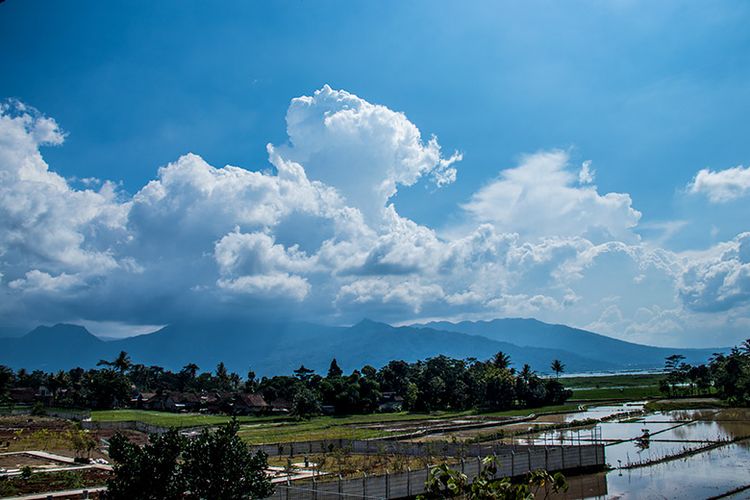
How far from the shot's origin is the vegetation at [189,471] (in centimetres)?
1573

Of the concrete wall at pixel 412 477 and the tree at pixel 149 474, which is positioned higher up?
the tree at pixel 149 474

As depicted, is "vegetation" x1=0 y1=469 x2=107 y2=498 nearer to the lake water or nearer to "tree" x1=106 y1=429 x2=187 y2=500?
"tree" x1=106 y1=429 x2=187 y2=500

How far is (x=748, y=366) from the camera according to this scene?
83750mm

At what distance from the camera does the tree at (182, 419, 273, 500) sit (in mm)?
15992

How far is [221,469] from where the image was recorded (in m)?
16.0

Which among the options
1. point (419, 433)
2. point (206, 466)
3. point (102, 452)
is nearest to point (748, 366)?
point (419, 433)

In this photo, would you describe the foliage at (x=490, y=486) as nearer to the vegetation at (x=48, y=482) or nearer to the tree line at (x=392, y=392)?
the vegetation at (x=48, y=482)

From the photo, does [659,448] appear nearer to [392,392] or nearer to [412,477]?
[412,477]

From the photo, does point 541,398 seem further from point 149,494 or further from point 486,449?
point 149,494

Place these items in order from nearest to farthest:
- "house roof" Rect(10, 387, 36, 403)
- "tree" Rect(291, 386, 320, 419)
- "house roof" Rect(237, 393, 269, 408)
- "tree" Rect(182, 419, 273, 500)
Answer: "tree" Rect(182, 419, 273, 500) → "tree" Rect(291, 386, 320, 419) → "house roof" Rect(237, 393, 269, 408) → "house roof" Rect(10, 387, 36, 403)

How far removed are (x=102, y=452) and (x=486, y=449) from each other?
31479 mm

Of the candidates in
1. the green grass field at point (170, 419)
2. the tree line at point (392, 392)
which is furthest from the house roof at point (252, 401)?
the green grass field at point (170, 419)

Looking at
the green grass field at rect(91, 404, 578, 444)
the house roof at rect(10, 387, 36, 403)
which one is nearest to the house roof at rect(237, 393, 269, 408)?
the green grass field at rect(91, 404, 578, 444)

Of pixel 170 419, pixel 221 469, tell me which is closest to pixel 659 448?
pixel 221 469
